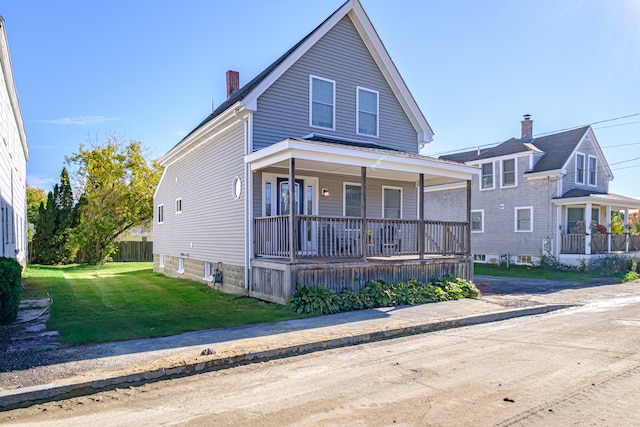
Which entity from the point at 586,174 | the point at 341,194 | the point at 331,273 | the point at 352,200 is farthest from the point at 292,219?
the point at 586,174

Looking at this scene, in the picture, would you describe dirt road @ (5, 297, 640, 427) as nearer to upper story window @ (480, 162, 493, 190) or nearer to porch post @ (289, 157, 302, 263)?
porch post @ (289, 157, 302, 263)

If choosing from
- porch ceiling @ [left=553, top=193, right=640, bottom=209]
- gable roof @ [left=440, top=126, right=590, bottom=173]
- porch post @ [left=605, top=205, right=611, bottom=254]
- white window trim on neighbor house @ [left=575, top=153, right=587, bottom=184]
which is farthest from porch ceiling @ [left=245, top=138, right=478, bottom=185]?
porch post @ [left=605, top=205, right=611, bottom=254]

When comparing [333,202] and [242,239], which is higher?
[333,202]

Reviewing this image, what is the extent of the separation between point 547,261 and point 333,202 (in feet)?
46.2

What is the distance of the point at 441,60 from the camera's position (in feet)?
52.3

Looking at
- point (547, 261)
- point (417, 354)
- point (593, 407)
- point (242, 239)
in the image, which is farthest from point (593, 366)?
point (547, 261)

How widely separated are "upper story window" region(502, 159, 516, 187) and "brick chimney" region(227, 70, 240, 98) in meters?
15.3

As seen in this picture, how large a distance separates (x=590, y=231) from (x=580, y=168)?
3918 mm

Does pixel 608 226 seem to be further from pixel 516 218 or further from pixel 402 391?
pixel 402 391

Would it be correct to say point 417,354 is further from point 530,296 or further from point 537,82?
point 537,82

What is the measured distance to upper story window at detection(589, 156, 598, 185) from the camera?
81.0 feet

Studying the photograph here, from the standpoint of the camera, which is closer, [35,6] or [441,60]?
[35,6]

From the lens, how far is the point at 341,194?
1419 cm

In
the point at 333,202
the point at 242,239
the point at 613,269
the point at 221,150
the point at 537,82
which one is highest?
the point at 537,82
